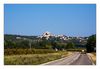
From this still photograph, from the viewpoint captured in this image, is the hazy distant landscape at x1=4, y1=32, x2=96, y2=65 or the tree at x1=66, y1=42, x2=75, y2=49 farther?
the tree at x1=66, y1=42, x2=75, y2=49

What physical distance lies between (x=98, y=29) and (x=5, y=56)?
204 centimetres

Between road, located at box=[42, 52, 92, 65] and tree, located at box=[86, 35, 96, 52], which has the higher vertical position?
tree, located at box=[86, 35, 96, 52]

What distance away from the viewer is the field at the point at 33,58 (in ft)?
131

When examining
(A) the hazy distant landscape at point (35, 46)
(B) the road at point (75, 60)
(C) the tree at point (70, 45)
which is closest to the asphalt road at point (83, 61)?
(B) the road at point (75, 60)

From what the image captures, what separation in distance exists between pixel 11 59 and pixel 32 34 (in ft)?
2.27

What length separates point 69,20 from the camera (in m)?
40.3

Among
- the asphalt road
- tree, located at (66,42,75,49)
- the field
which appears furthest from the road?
tree, located at (66,42,75,49)

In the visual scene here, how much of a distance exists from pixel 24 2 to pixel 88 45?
1636mm

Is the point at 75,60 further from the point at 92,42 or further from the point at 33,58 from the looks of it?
the point at 33,58

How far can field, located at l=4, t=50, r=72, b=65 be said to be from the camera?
40.1 meters

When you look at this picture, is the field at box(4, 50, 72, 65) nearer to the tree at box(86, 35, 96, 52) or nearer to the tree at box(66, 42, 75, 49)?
the tree at box(66, 42, 75, 49)

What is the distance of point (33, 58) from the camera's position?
40188 mm

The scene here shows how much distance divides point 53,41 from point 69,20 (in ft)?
1.84

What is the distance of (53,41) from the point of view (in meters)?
40.3
